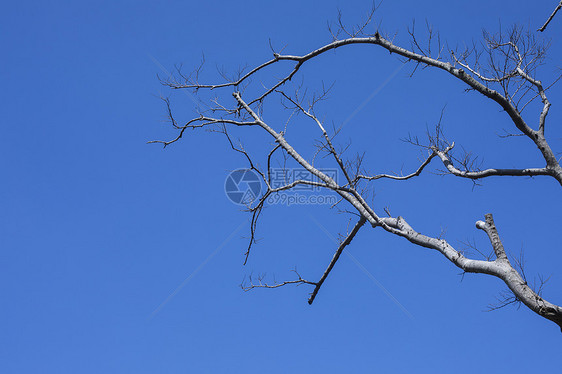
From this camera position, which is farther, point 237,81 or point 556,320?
point 237,81

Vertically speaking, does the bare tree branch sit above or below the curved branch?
above

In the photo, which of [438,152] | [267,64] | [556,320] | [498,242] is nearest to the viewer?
[556,320]

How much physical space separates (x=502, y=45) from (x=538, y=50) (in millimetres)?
441

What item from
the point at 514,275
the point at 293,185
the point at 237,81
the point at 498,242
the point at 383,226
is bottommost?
the point at 514,275

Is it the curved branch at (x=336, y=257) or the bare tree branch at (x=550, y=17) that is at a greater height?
the bare tree branch at (x=550, y=17)

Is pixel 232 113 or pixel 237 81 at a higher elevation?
pixel 237 81

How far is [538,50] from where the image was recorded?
21.0 feet

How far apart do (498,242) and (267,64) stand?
3.10 meters

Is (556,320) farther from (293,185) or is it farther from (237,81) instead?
(237,81)

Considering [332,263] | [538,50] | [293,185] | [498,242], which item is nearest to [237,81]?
[293,185]

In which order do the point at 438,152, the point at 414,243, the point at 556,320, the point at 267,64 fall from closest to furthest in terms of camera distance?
the point at 556,320, the point at 414,243, the point at 267,64, the point at 438,152

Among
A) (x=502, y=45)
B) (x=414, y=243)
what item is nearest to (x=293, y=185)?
(x=414, y=243)

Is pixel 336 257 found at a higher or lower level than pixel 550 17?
lower

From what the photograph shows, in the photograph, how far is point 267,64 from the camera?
5719mm
